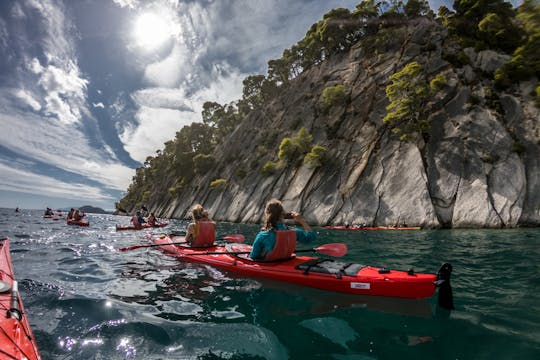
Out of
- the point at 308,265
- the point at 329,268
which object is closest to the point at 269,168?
the point at 308,265

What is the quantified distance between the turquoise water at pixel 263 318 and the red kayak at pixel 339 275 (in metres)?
0.19

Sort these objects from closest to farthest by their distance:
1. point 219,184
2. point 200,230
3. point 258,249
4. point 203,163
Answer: point 258,249
point 200,230
point 219,184
point 203,163

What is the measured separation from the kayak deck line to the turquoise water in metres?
0.19

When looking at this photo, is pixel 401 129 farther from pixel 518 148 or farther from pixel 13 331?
pixel 13 331

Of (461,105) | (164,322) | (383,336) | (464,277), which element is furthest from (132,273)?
(461,105)

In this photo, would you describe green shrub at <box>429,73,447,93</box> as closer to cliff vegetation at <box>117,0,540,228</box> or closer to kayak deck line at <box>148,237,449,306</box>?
cliff vegetation at <box>117,0,540,228</box>

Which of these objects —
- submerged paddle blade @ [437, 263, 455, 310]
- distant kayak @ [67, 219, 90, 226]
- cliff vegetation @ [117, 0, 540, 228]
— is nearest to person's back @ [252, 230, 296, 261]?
submerged paddle blade @ [437, 263, 455, 310]

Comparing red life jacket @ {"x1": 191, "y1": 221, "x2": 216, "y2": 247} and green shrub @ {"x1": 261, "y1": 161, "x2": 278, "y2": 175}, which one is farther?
green shrub @ {"x1": 261, "y1": 161, "x2": 278, "y2": 175}

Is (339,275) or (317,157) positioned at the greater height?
(317,157)

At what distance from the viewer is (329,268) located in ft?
21.1

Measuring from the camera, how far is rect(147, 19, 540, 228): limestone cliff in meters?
21.3

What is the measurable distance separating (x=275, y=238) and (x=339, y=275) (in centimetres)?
189

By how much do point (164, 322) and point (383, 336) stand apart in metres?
3.55

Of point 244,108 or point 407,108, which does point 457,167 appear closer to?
point 407,108
